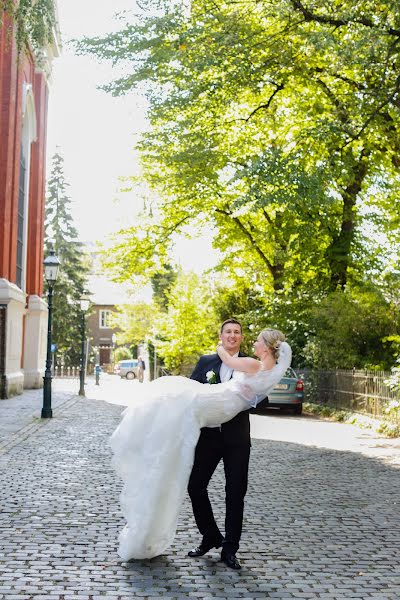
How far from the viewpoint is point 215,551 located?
647 centimetres

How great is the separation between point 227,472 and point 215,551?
0.84m

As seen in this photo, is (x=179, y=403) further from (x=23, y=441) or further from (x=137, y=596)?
(x=23, y=441)

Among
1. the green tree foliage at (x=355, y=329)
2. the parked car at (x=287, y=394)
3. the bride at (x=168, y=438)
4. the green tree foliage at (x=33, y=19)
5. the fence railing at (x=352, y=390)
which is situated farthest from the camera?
the green tree foliage at (x=355, y=329)

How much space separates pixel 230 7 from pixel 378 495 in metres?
11.7

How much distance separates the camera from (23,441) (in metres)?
13.7

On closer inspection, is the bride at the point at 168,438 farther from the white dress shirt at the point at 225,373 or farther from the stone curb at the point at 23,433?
the stone curb at the point at 23,433

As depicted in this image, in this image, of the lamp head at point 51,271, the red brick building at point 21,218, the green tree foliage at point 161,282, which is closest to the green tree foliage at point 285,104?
the lamp head at point 51,271

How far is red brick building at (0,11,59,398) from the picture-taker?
24.5 meters

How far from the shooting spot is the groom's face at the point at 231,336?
606cm

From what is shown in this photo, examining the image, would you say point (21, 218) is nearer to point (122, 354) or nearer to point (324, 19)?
point (324, 19)

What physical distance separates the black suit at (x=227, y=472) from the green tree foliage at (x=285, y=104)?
9.23 meters

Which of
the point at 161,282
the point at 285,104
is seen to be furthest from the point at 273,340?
the point at 161,282

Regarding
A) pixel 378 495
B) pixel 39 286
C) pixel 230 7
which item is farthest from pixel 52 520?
pixel 39 286

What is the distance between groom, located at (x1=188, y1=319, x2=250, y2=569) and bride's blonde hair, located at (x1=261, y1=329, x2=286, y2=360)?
22 centimetres
